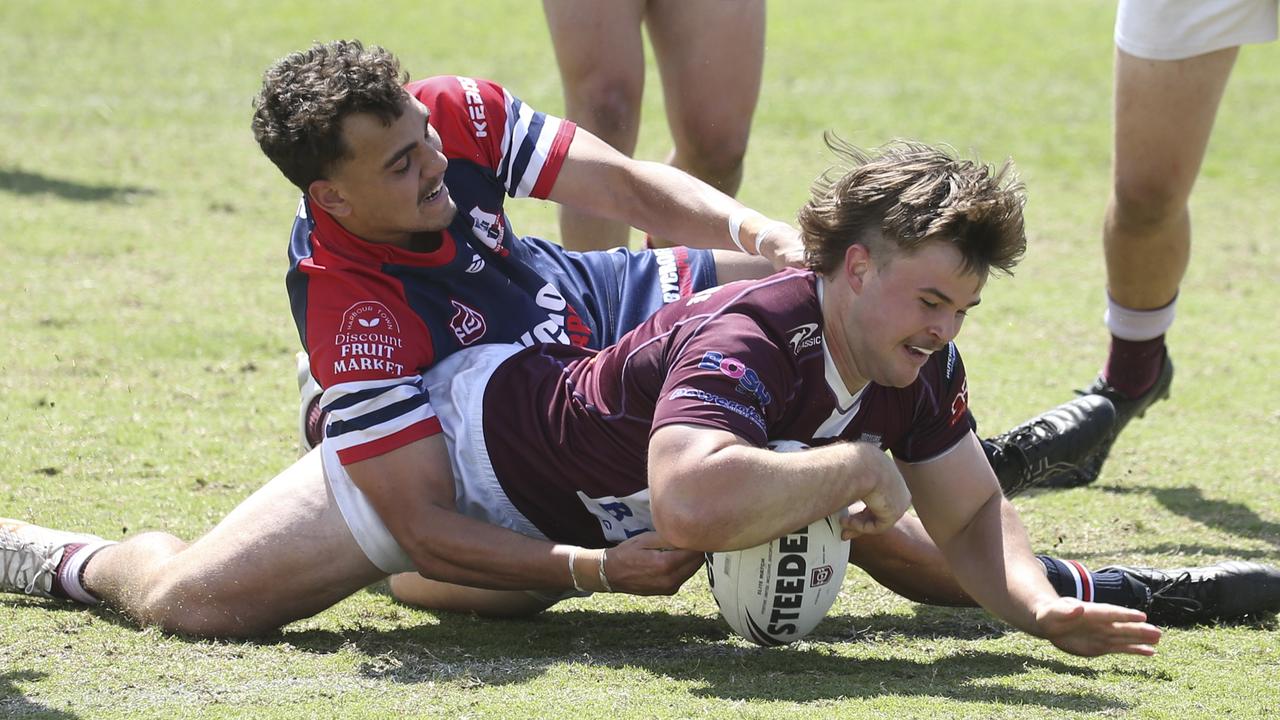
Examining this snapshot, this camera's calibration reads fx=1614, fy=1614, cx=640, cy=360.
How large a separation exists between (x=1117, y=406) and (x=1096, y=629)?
7.67 ft

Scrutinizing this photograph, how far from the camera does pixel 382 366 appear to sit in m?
3.91

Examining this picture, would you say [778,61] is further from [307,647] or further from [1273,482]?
[307,647]

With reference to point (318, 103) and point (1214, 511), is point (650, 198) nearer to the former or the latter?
point (318, 103)

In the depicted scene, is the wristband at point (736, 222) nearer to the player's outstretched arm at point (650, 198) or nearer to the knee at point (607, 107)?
the player's outstretched arm at point (650, 198)

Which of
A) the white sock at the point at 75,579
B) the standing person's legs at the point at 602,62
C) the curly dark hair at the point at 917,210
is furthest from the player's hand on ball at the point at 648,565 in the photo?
the standing person's legs at the point at 602,62

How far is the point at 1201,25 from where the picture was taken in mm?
5203

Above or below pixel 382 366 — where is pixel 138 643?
below

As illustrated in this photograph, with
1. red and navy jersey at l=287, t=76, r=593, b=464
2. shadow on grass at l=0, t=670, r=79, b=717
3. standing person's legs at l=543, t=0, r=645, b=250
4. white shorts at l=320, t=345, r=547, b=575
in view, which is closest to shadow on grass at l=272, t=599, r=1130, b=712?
white shorts at l=320, t=345, r=547, b=575

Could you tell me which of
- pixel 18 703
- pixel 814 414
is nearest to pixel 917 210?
pixel 814 414

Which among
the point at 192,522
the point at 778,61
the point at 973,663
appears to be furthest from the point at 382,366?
the point at 778,61

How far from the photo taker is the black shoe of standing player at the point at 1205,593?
4.00m

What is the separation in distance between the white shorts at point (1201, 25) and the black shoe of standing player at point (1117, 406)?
3.75 ft

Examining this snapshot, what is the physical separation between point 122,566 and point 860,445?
1911 millimetres

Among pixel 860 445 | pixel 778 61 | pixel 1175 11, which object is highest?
pixel 778 61
